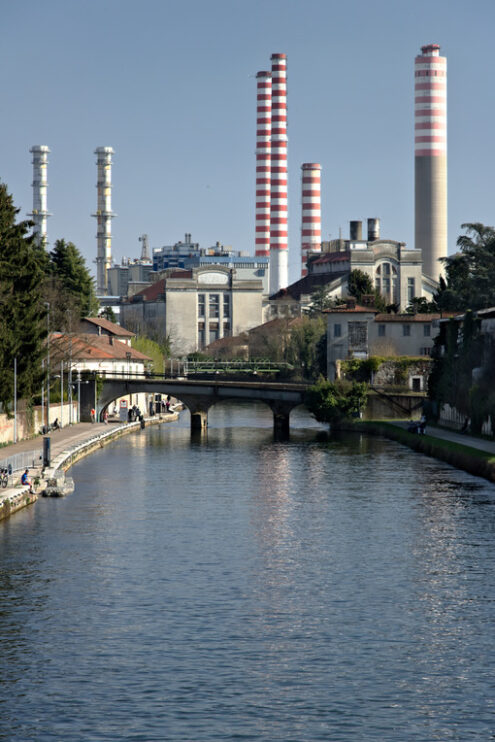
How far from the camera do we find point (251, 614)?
38562 millimetres

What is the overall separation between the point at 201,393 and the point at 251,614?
74662 mm

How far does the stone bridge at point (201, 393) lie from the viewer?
109250 millimetres

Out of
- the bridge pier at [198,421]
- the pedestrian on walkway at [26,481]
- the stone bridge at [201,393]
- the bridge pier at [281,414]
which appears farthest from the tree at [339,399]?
the pedestrian on walkway at [26,481]

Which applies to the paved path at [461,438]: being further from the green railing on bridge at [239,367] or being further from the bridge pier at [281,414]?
the green railing on bridge at [239,367]

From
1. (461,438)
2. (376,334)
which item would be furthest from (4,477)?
(376,334)

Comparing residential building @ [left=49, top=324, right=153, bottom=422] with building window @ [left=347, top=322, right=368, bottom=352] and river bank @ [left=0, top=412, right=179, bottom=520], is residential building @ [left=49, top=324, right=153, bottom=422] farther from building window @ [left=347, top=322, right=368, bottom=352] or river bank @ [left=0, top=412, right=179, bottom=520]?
building window @ [left=347, top=322, right=368, bottom=352]

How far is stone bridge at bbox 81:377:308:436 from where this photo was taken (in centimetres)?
10925

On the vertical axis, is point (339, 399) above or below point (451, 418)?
above

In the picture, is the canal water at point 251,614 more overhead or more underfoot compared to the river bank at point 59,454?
more underfoot

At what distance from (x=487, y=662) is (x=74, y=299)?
334 feet

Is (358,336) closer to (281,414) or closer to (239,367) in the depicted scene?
(281,414)

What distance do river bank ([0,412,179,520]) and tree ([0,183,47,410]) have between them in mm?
4379

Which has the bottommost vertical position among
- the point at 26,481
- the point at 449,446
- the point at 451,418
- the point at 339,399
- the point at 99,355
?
the point at 26,481

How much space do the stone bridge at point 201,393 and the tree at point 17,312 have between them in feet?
87.5
